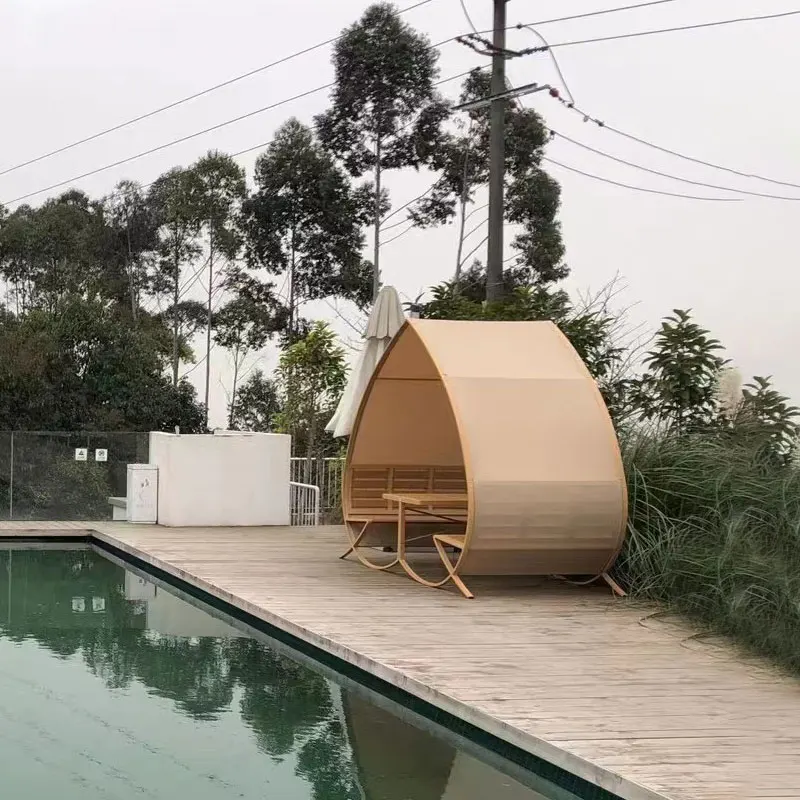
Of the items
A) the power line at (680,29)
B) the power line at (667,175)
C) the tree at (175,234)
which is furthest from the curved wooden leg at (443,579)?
the tree at (175,234)

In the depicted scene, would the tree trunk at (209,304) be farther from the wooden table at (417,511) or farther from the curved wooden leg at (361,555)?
the wooden table at (417,511)

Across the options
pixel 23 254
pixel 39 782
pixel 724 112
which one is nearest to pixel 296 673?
pixel 39 782

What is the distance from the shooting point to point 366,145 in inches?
1276

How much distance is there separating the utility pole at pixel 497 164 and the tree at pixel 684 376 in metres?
2.95

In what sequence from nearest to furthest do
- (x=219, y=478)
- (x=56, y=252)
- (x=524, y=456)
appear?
(x=524, y=456) → (x=219, y=478) → (x=56, y=252)

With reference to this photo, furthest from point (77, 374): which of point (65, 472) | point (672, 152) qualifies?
point (672, 152)

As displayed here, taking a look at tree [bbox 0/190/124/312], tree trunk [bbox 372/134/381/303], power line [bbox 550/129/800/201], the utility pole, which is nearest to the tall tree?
tree [bbox 0/190/124/312]

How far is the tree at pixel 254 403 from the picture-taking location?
31859mm

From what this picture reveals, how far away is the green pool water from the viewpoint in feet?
17.0

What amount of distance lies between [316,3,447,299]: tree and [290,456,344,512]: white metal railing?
16.2 m

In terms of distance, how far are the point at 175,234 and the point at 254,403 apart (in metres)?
5.92

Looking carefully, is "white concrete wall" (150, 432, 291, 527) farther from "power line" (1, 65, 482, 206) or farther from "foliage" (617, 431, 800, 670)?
"power line" (1, 65, 482, 206)

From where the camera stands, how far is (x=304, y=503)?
587 inches

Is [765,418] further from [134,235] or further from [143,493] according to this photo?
[134,235]
